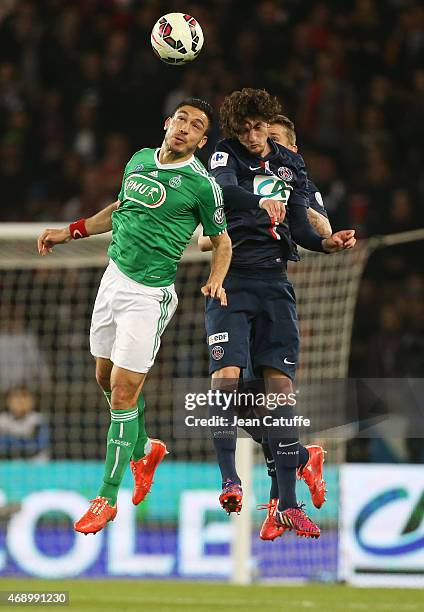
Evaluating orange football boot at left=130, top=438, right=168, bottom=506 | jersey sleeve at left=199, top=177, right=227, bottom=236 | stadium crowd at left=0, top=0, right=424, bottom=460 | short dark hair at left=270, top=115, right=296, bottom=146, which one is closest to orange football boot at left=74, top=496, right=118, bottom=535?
orange football boot at left=130, top=438, right=168, bottom=506

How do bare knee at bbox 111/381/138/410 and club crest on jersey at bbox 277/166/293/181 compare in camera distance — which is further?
club crest on jersey at bbox 277/166/293/181

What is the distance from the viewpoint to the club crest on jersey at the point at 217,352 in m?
8.76

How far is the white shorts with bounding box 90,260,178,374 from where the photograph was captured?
873 cm

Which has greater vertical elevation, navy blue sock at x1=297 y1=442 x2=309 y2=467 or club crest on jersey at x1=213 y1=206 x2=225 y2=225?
club crest on jersey at x1=213 y1=206 x2=225 y2=225

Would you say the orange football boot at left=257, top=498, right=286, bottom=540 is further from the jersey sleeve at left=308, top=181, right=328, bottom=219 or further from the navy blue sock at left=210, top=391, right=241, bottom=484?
the jersey sleeve at left=308, top=181, right=328, bottom=219

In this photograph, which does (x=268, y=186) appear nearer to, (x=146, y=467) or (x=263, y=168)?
(x=263, y=168)

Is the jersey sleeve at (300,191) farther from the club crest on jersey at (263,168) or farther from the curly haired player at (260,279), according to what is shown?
the club crest on jersey at (263,168)

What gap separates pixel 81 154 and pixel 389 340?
5.05 m

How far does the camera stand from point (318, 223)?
31.1ft

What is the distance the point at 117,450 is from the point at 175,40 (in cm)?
265

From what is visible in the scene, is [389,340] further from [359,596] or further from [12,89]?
[12,89]

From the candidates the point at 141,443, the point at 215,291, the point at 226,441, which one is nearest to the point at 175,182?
the point at 215,291

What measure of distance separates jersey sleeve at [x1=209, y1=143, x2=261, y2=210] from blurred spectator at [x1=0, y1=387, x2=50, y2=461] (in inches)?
227

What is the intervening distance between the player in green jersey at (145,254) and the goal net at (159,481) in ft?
15.8
